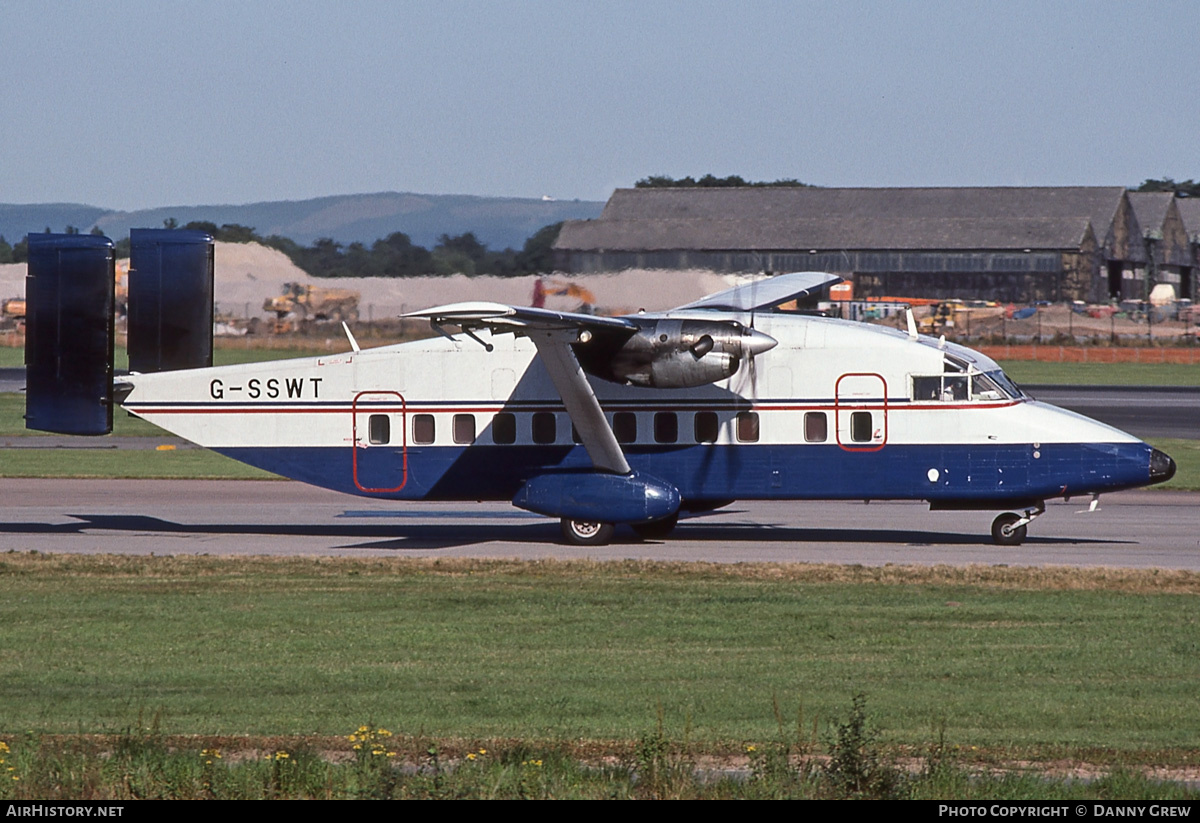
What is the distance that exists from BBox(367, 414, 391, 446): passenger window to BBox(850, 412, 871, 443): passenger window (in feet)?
24.6

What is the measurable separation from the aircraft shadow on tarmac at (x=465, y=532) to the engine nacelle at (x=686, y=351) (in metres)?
3.16

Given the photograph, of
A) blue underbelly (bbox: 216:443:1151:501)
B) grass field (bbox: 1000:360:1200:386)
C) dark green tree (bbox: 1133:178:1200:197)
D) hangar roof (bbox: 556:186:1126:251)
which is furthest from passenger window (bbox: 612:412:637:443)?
dark green tree (bbox: 1133:178:1200:197)

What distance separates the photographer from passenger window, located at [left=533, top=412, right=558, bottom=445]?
2225 centimetres

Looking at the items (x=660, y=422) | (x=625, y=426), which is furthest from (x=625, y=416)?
(x=660, y=422)

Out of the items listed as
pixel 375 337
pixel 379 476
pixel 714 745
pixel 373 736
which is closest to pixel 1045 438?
pixel 379 476

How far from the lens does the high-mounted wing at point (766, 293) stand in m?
24.0

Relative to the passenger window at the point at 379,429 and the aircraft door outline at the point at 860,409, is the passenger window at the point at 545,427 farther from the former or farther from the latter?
the aircraft door outline at the point at 860,409

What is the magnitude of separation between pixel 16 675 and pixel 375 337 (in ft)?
90.1

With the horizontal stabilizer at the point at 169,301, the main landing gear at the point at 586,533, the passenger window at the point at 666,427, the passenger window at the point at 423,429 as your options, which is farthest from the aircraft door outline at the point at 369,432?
the passenger window at the point at 666,427

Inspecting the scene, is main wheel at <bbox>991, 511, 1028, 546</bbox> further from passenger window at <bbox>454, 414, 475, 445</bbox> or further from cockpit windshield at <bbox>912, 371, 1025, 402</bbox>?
passenger window at <bbox>454, 414, 475, 445</bbox>

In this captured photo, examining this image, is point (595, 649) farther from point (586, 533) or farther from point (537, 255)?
point (537, 255)

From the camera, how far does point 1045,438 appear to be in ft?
69.8

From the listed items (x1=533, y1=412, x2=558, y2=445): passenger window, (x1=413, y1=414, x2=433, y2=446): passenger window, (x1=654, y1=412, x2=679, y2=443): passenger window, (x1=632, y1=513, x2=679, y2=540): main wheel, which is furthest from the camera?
(x1=632, y1=513, x2=679, y2=540): main wheel

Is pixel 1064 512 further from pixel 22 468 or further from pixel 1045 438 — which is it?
pixel 22 468
